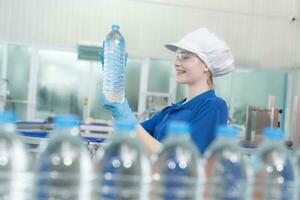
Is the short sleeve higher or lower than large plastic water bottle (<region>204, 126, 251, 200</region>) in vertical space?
higher

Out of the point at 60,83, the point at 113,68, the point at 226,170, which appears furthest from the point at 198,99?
the point at 60,83

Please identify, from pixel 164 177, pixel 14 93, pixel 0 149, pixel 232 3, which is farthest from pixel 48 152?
pixel 232 3

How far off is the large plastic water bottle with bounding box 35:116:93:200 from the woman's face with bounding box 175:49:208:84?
85 cm

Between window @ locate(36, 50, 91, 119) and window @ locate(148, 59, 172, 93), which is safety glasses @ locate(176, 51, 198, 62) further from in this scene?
window @ locate(148, 59, 172, 93)

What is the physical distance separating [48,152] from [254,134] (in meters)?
4.80

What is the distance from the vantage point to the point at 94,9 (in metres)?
7.77

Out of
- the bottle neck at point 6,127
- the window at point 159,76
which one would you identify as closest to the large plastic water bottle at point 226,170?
the bottle neck at point 6,127

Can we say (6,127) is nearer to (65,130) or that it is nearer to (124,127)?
(65,130)

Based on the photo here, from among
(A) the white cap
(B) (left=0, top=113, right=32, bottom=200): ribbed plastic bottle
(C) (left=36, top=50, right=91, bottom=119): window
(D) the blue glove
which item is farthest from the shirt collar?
(C) (left=36, top=50, right=91, bottom=119): window

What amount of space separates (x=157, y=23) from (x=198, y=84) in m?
6.49

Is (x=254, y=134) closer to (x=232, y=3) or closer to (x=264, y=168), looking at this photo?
(x=232, y=3)

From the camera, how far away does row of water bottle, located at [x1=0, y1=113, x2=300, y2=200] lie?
2.42ft

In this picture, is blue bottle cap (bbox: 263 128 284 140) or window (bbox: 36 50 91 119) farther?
window (bbox: 36 50 91 119)

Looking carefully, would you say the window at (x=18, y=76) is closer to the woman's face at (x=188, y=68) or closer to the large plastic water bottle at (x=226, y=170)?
the woman's face at (x=188, y=68)
